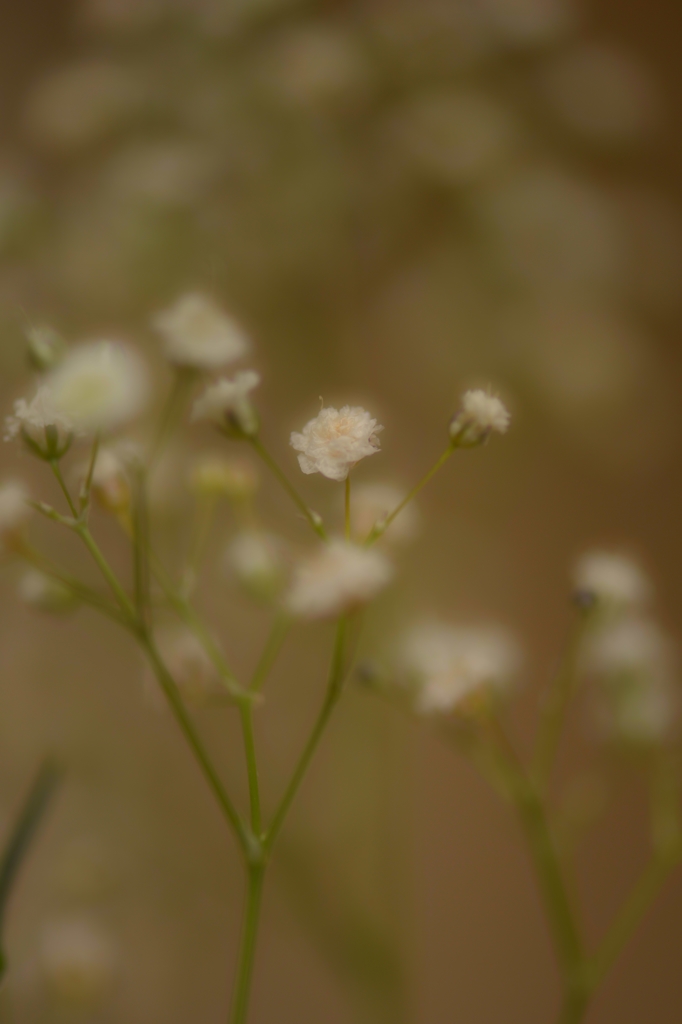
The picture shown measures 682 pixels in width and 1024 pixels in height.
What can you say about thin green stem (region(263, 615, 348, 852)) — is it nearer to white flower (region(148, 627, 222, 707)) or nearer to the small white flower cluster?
white flower (region(148, 627, 222, 707))

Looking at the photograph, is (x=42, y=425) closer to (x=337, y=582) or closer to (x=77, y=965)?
(x=337, y=582)

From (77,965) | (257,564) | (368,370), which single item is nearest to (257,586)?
(257,564)

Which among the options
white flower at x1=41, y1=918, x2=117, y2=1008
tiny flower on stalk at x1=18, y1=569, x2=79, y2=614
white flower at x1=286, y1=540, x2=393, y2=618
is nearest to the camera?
white flower at x1=286, y1=540, x2=393, y2=618

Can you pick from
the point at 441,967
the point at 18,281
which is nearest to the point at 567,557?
the point at 441,967

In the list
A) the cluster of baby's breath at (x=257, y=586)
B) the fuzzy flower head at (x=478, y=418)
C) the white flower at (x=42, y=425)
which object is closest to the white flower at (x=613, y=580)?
the cluster of baby's breath at (x=257, y=586)

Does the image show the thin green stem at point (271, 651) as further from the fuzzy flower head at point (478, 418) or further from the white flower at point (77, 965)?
the white flower at point (77, 965)

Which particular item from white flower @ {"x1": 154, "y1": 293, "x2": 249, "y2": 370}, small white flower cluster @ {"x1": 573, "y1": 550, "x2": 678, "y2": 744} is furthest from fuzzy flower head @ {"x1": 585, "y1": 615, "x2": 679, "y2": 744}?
white flower @ {"x1": 154, "y1": 293, "x2": 249, "y2": 370}
